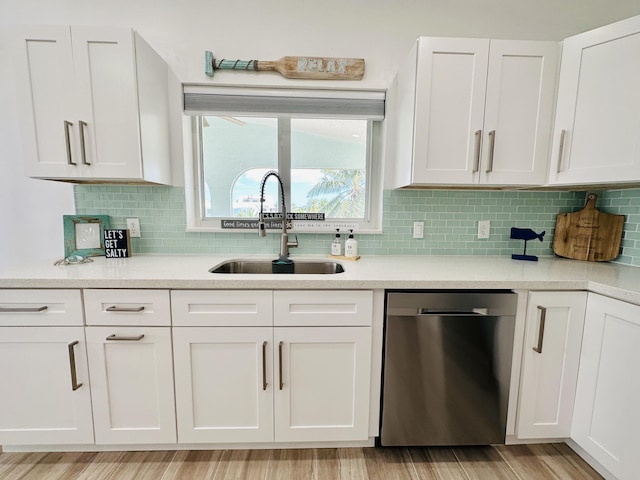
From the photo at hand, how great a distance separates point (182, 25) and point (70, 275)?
1.58 m

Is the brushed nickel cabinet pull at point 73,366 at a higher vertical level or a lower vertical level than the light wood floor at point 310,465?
higher

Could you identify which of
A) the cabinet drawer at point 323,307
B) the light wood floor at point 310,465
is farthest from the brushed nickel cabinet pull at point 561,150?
the light wood floor at point 310,465

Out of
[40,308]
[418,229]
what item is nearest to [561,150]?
[418,229]

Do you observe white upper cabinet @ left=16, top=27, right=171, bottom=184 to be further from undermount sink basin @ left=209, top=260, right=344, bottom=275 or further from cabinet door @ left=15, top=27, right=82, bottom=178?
undermount sink basin @ left=209, top=260, right=344, bottom=275

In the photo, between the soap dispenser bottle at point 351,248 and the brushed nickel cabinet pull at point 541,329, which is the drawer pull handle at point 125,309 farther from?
the brushed nickel cabinet pull at point 541,329

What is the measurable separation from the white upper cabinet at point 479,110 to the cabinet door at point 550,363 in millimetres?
689

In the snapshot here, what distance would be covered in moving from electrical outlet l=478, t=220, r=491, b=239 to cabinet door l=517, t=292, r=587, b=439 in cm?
65

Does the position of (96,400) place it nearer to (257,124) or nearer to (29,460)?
(29,460)

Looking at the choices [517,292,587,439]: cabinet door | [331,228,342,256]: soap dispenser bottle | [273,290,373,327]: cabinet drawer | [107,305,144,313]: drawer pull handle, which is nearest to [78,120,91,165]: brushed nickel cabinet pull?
[107,305,144,313]: drawer pull handle

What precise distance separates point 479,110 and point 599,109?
0.57 meters

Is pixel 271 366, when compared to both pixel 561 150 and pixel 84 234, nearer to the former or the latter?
pixel 84 234

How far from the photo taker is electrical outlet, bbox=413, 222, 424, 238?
187 cm

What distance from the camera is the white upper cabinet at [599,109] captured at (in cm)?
131

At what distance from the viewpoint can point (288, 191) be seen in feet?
6.36
